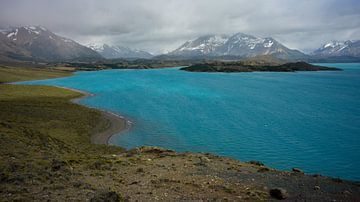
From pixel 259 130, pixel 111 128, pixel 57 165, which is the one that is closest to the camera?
pixel 57 165

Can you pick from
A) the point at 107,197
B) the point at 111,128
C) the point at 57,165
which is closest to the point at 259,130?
the point at 111,128

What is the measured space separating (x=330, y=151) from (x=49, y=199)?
3692 cm

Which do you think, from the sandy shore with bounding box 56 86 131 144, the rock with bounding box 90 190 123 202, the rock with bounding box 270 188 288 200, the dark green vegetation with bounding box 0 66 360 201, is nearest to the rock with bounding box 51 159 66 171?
the dark green vegetation with bounding box 0 66 360 201

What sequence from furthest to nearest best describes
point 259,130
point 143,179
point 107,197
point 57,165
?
point 259,130 → point 57,165 → point 143,179 → point 107,197

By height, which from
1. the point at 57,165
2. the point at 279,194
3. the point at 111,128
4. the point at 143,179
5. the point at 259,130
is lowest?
the point at 259,130

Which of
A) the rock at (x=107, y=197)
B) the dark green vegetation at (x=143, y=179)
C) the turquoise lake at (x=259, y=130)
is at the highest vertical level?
the rock at (x=107, y=197)

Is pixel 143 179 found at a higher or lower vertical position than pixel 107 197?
lower

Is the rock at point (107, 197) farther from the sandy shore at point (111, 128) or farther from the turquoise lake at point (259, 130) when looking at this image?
the sandy shore at point (111, 128)

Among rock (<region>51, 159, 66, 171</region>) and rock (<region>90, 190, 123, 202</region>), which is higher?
rock (<region>90, 190, 123, 202</region>)

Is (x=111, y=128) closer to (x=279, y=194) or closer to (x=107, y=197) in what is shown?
(x=107, y=197)

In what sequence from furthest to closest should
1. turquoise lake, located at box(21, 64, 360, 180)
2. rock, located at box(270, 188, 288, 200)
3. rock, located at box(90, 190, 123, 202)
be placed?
turquoise lake, located at box(21, 64, 360, 180) → rock, located at box(270, 188, 288, 200) → rock, located at box(90, 190, 123, 202)

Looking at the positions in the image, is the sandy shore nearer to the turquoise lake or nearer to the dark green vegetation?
the turquoise lake

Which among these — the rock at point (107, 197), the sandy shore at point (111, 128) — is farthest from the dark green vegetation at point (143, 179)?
the sandy shore at point (111, 128)

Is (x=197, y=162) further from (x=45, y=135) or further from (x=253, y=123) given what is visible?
(x=253, y=123)
